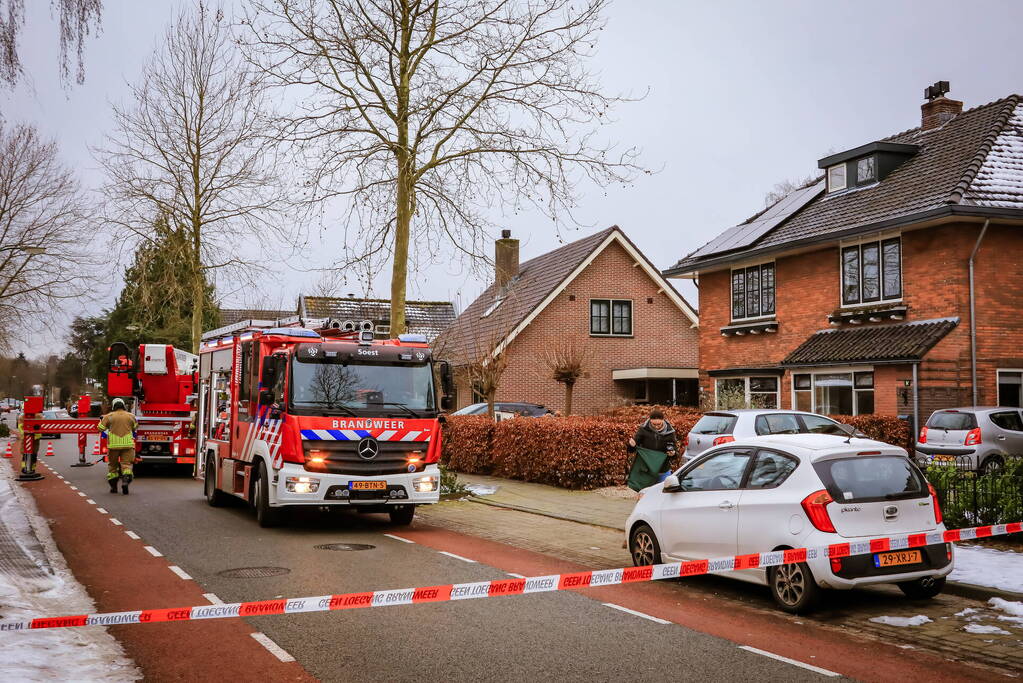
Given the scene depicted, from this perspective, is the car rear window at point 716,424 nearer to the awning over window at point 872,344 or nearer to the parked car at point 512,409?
the awning over window at point 872,344

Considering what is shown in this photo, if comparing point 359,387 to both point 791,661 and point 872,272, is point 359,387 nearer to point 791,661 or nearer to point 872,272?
point 791,661

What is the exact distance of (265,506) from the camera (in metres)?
13.3

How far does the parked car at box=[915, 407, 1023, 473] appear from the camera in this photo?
17859 millimetres

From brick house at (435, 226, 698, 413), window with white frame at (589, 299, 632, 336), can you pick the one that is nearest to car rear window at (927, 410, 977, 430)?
brick house at (435, 226, 698, 413)

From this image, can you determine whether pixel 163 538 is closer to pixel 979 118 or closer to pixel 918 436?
pixel 918 436

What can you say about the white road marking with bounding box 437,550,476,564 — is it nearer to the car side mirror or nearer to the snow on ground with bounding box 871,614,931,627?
the car side mirror

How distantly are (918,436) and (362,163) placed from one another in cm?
1297

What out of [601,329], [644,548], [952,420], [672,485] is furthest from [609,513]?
[601,329]

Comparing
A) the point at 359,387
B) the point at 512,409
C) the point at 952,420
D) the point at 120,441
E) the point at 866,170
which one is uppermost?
the point at 866,170

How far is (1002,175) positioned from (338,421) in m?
16.7

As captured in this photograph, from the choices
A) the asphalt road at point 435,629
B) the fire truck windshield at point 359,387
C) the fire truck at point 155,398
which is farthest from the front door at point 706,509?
the fire truck at point 155,398

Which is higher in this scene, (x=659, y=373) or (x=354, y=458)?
(x=659, y=373)

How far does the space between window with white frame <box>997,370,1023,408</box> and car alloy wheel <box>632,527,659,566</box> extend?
14.3 meters

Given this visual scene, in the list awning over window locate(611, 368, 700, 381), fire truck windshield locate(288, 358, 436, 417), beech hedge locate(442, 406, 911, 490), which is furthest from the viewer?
awning over window locate(611, 368, 700, 381)
